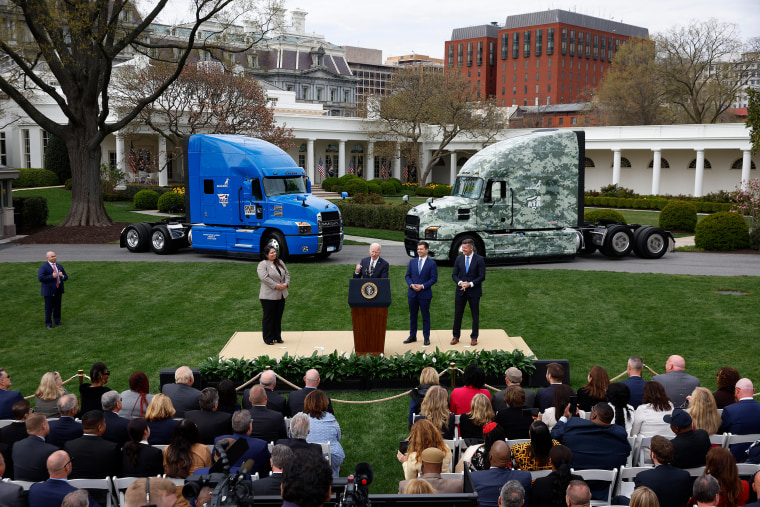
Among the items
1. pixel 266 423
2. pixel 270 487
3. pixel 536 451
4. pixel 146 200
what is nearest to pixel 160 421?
pixel 266 423

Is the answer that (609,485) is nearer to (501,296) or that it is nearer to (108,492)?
(108,492)

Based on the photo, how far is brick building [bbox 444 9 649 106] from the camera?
122 meters

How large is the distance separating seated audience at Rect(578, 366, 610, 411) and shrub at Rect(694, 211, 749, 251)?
21.5m

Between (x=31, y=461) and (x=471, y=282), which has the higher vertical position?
(x=471, y=282)

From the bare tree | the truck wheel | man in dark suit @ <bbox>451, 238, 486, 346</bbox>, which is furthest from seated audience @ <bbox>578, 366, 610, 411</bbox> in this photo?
the bare tree

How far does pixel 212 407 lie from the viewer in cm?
749

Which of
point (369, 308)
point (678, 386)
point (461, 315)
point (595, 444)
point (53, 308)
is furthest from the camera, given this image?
point (53, 308)

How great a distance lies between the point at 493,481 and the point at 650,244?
2026cm

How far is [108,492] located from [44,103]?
54.8m

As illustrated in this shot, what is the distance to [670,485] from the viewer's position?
5.95 m

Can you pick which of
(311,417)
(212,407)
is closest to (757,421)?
(311,417)

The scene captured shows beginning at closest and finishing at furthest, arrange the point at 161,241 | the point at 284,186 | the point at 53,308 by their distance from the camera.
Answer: the point at 53,308 → the point at 284,186 → the point at 161,241

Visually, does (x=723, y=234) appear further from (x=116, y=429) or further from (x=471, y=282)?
(x=116, y=429)

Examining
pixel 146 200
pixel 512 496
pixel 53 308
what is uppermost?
pixel 146 200
